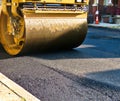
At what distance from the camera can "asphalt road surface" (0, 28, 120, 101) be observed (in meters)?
5.22

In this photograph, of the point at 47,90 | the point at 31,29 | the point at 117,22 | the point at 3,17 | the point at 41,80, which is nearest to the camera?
the point at 47,90

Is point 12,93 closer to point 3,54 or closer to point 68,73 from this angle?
point 68,73

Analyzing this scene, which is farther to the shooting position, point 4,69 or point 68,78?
point 4,69

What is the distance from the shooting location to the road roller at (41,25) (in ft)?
24.9

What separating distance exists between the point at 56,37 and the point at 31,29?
75 cm

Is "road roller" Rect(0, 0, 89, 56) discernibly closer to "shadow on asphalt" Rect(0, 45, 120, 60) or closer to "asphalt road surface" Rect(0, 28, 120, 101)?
"shadow on asphalt" Rect(0, 45, 120, 60)

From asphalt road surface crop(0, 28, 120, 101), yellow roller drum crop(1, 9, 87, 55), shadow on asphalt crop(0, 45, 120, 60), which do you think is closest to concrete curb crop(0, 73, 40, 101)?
asphalt road surface crop(0, 28, 120, 101)

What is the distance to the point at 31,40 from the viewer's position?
763 cm

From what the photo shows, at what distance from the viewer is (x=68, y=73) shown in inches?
251

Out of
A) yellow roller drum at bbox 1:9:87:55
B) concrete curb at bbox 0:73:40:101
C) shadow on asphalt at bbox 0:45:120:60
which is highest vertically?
yellow roller drum at bbox 1:9:87:55

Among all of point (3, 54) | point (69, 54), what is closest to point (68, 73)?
point (69, 54)

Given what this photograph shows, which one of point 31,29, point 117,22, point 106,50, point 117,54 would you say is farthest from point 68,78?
point 117,22

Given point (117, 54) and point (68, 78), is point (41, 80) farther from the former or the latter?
point (117, 54)

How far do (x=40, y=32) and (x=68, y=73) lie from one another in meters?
1.70
